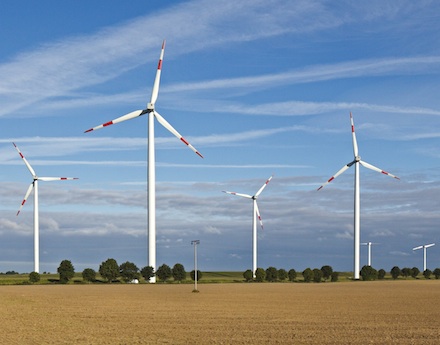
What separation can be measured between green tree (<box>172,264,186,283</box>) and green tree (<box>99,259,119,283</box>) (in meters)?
11.1

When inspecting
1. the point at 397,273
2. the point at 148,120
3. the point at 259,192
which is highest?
the point at 148,120

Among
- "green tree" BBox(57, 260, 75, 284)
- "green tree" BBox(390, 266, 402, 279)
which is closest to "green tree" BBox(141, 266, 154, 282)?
"green tree" BBox(57, 260, 75, 284)

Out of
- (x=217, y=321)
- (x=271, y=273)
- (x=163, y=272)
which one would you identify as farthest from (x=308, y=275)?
(x=217, y=321)

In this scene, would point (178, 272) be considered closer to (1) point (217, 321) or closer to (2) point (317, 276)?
(2) point (317, 276)

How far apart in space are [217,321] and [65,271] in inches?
3457

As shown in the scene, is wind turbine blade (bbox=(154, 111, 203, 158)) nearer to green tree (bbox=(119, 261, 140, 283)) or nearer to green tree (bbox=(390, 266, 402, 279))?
green tree (bbox=(119, 261, 140, 283))

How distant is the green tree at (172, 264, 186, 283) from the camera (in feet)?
449

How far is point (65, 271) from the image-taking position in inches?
5330

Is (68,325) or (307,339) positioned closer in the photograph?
(307,339)

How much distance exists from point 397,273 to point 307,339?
14264 centimetres

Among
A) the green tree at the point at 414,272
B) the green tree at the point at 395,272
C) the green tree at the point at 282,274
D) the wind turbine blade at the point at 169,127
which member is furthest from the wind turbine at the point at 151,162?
the green tree at the point at 414,272

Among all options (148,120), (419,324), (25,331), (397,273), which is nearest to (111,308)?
Result: (25,331)

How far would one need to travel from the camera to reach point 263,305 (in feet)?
231

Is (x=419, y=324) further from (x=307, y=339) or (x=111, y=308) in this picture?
(x=111, y=308)
